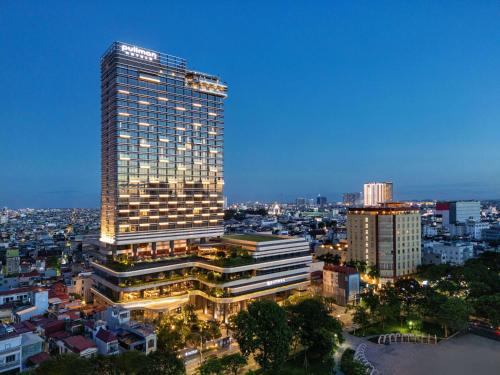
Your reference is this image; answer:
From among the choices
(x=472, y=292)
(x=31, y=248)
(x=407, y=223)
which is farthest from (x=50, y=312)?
(x=31, y=248)

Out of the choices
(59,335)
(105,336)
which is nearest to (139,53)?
(59,335)

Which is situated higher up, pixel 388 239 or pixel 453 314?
pixel 388 239

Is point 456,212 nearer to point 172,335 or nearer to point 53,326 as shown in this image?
point 172,335

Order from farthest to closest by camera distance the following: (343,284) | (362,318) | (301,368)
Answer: (343,284) < (362,318) < (301,368)

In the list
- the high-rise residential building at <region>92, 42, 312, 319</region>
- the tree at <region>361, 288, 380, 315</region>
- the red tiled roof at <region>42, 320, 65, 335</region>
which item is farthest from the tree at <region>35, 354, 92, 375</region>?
the tree at <region>361, 288, 380, 315</region>

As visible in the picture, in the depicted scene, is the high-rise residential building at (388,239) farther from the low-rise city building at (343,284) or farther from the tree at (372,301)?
the tree at (372,301)

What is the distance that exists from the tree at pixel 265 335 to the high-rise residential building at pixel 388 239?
130 ft

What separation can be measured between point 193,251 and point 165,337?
28.5m

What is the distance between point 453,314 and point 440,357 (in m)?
6.27

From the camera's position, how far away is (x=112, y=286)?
4819 centimetres

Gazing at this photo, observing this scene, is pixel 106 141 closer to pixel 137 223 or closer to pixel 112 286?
pixel 137 223

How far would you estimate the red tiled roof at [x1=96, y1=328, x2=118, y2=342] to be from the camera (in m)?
30.7

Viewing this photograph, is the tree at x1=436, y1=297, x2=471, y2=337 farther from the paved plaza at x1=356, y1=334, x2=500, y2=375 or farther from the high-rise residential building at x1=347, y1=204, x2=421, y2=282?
the high-rise residential building at x1=347, y1=204, x2=421, y2=282

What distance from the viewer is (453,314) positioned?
38.2 meters
